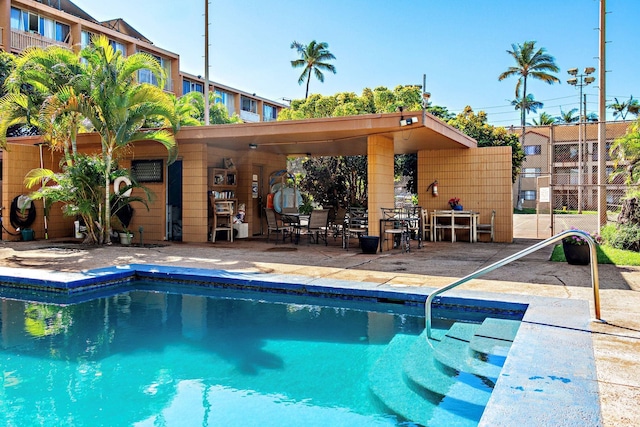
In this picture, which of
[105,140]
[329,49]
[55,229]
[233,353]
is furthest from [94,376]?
[329,49]

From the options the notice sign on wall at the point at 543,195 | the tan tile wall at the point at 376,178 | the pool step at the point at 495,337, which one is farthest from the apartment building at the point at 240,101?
the pool step at the point at 495,337

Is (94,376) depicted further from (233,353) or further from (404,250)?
(404,250)

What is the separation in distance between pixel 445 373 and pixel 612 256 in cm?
618

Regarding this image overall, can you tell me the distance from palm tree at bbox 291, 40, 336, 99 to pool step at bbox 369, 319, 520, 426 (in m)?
31.5

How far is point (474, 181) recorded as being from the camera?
485 inches

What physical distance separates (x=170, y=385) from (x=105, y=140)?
25.7 feet

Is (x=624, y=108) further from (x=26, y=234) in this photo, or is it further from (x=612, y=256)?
(x=26, y=234)

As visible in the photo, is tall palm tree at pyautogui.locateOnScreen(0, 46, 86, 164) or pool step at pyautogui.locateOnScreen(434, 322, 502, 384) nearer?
pool step at pyautogui.locateOnScreen(434, 322, 502, 384)

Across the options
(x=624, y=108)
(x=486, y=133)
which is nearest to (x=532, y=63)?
(x=624, y=108)

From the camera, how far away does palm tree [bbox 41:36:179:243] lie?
9594mm

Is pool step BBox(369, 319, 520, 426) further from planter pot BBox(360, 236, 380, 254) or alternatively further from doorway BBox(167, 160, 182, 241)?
doorway BBox(167, 160, 182, 241)

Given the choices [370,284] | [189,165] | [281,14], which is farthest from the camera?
[281,14]

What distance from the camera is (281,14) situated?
16.4 m

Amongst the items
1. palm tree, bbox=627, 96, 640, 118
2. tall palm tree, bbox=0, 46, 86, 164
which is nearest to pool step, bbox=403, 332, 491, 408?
tall palm tree, bbox=0, 46, 86, 164
